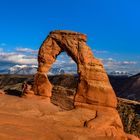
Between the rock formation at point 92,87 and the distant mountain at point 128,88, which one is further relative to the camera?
the distant mountain at point 128,88

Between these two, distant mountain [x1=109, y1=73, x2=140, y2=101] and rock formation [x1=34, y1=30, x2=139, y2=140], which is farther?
distant mountain [x1=109, y1=73, x2=140, y2=101]

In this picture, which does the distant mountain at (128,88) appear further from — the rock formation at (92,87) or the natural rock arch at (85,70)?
the rock formation at (92,87)

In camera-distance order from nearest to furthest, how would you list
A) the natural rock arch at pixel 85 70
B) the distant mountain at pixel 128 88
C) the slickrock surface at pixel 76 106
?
the slickrock surface at pixel 76 106 < the natural rock arch at pixel 85 70 < the distant mountain at pixel 128 88

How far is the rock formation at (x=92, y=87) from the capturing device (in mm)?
23125

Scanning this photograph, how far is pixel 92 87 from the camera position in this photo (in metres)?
26.0

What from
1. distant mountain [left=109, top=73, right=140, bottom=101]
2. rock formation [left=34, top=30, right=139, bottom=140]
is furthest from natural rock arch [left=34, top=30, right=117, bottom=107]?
distant mountain [left=109, top=73, right=140, bottom=101]

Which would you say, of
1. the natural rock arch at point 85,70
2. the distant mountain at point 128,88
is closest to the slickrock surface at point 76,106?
the natural rock arch at point 85,70

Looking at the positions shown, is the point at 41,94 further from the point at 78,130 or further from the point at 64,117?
the point at 78,130

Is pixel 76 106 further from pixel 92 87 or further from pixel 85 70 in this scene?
pixel 85 70

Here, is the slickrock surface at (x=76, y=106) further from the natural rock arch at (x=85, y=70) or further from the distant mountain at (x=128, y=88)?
the distant mountain at (x=128, y=88)

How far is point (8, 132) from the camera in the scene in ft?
58.4

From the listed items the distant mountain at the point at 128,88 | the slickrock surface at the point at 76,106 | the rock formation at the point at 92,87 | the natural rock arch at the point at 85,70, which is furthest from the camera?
the distant mountain at the point at 128,88

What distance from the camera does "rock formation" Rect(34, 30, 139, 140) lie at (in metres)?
23.1

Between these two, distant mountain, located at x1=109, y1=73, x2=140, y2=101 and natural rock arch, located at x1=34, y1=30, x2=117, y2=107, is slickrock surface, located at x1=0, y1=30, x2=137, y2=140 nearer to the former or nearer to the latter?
natural rock arch, located at x1=34, y1=30, x2=117, y2=107
